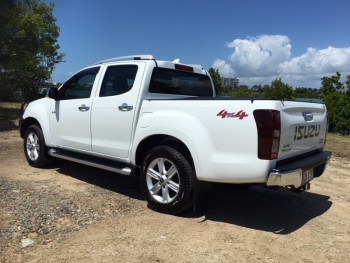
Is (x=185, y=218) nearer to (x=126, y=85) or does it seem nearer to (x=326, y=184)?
(x=126, y=85)

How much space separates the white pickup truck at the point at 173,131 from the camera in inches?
176

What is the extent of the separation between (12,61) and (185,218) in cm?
1259

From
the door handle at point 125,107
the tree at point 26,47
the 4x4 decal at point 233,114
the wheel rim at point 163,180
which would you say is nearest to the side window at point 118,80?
the door handle at point 125,107

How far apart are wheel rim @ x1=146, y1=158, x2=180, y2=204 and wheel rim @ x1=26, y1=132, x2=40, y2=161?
9.95 feet

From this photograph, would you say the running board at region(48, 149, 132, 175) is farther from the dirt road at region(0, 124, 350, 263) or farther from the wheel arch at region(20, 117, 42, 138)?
the wheel arch at region(20, 117, 42, 138)

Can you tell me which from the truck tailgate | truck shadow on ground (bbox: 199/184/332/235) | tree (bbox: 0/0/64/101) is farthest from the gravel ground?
tree (bbox: 0/0/64/101)

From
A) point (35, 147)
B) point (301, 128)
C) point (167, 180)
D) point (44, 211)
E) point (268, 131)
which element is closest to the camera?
point (268, 131)

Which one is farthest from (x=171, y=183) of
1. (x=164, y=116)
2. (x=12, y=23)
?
(x=12, y=23)

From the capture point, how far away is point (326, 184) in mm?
7410

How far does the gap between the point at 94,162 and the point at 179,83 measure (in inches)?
67.8

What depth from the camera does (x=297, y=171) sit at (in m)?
4.60

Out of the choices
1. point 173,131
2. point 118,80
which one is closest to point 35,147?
point 118,80

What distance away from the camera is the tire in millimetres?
5014

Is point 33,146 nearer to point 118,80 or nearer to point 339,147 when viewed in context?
point 118,80
